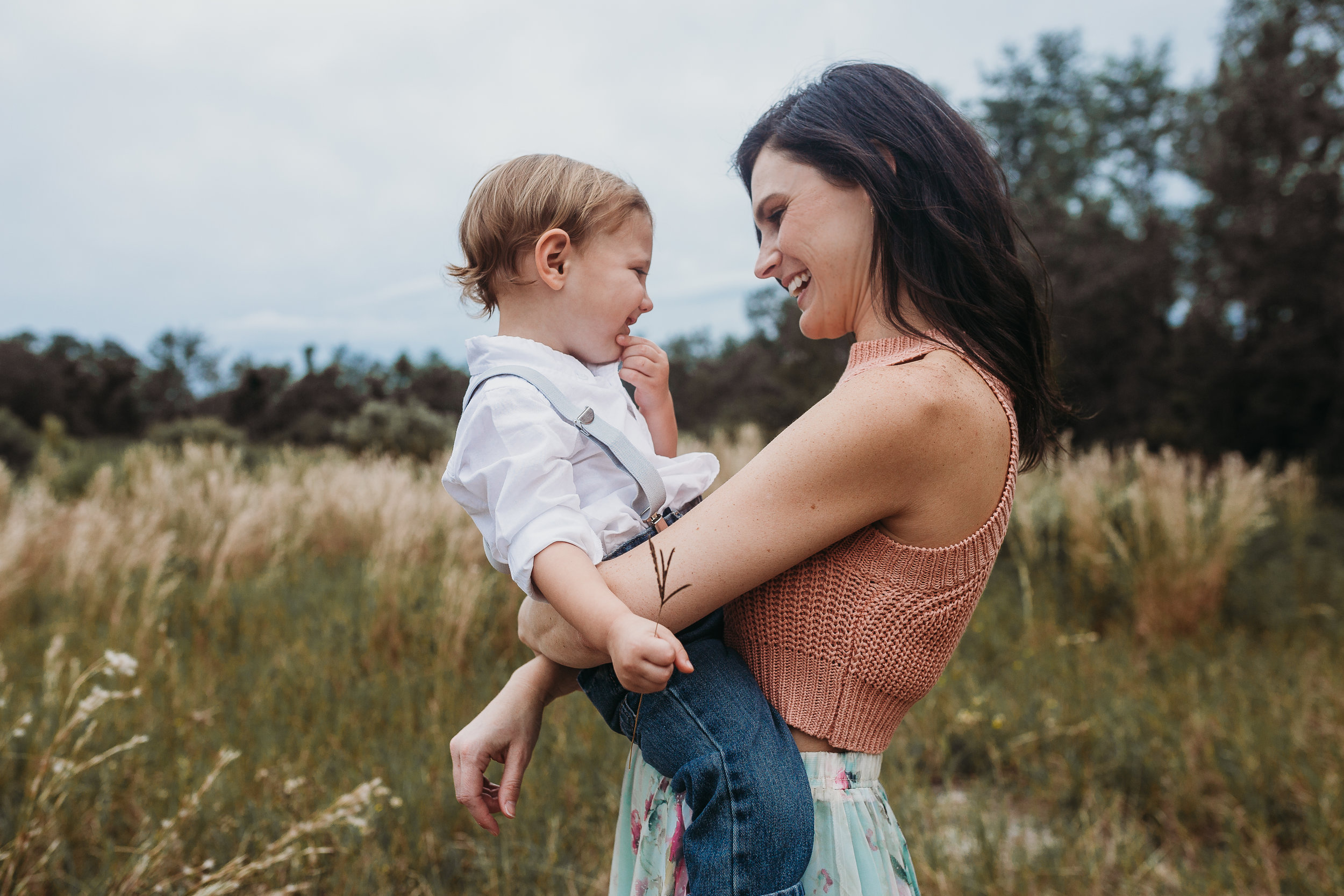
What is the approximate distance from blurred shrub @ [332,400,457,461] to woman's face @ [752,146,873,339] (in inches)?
398

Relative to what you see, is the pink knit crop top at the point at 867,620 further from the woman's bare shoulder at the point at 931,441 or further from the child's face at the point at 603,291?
the child's face at the point at 603,291

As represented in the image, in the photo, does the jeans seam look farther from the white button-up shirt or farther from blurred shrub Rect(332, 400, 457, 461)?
blurred shrub Rect(332, 400, 457, 461)

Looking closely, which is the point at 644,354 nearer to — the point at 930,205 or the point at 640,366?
the point at 640,366

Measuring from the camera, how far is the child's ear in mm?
1396

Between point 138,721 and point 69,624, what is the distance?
4.99 ft

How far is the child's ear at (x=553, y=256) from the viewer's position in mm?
1396

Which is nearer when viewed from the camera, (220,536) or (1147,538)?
(1147,538)

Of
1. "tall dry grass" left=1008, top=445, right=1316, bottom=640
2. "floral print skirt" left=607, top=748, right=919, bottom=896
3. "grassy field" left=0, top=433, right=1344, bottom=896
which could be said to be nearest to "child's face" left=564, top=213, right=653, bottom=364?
"floral print skirt" left=607, top=748, right=919, bottom=896

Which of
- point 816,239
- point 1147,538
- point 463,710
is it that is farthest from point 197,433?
point 816,239

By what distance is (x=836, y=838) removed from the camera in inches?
48.3

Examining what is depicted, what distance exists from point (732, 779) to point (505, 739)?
0.49 m

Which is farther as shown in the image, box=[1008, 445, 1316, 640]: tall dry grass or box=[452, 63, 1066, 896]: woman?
box=[1008, 445, 1316, 640]: tall dry grass

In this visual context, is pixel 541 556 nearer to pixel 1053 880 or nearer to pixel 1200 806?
pixel 1053 880

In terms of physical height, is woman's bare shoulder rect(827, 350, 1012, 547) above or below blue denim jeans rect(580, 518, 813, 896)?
→ above
